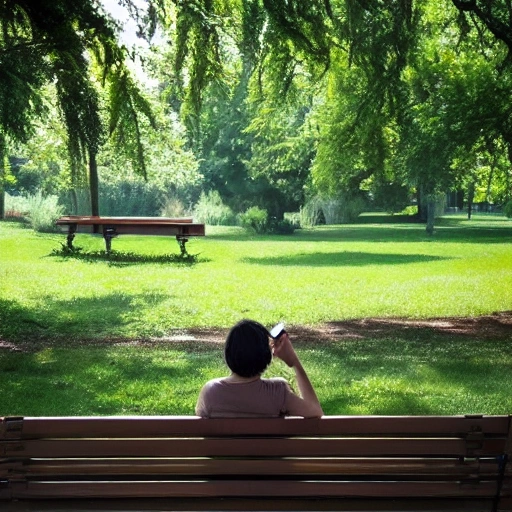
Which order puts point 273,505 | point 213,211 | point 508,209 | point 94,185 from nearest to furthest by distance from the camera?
1. point 273,505
2. point 94,185
3. point 213,211
4. point 508,209

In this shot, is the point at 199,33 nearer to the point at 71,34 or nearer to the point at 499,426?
the point at 71,34

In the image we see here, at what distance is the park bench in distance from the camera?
235 inches

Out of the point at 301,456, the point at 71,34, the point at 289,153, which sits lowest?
the point at 301,456

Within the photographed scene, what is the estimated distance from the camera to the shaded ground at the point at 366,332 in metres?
5.81

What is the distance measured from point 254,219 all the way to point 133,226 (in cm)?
76

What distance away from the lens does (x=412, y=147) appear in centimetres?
626

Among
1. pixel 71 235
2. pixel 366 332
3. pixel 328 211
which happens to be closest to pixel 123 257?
pixel 71 235

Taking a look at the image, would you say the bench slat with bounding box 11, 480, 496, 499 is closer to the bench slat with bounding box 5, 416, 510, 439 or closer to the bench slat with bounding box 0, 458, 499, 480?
the bench slat with bounding box 0, 458, 499, 480

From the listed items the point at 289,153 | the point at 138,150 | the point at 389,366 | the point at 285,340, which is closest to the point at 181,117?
the point at 138,150

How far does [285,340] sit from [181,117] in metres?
3.84

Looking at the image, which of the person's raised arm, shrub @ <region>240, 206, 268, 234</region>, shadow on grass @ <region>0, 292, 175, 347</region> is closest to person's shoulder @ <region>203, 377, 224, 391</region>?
the person's raised arm

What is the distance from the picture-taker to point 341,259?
608 centimetres

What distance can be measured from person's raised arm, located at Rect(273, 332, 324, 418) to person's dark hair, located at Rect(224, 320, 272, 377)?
0.05m

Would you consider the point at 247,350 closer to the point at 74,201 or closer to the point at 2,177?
the point at 74,201
